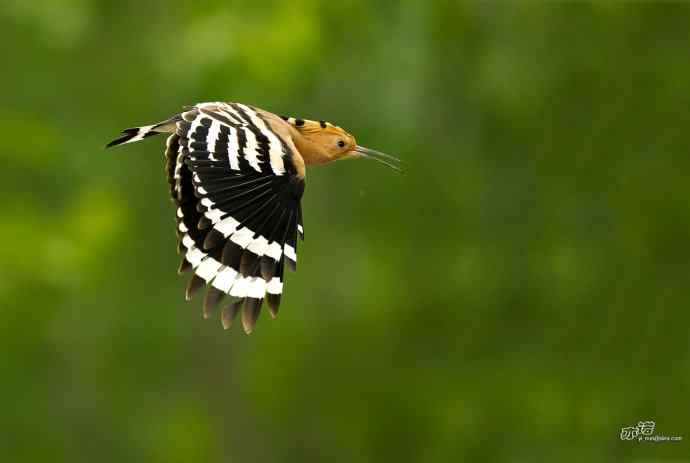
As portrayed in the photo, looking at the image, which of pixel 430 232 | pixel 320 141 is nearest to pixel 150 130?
pixel 320 141

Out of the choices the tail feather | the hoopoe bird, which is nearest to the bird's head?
the hoopoe bird

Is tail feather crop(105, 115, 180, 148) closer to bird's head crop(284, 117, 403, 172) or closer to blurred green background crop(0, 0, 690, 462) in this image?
bird's head crop(284, 117, 403, 172)

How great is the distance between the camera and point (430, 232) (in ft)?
23.9

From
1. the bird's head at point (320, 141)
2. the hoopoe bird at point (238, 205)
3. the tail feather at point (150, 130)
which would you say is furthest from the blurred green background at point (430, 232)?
the hoopoe bird at point (238, 205)

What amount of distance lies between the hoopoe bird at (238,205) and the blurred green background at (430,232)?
349 centimetres

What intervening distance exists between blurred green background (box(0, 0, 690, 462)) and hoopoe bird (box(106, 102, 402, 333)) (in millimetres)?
3486

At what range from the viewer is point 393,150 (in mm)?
5957

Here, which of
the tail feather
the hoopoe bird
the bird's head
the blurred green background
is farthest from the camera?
the blurred green background

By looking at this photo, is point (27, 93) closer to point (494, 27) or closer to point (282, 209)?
point (494, 27)

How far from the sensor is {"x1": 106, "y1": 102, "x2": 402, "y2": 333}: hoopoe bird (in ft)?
8.72

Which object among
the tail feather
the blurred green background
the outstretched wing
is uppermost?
the tail feather

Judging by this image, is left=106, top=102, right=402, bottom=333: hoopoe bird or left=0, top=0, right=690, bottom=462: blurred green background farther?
left=0, top=0, right=690, bottom=462: blurred green background

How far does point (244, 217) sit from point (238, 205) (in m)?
0.03

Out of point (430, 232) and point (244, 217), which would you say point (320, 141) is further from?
point (430, 232)
